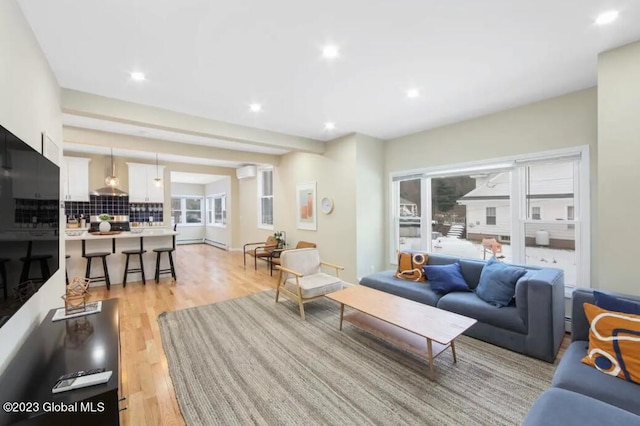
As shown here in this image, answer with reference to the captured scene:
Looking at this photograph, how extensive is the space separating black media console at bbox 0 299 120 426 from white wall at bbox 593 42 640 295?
12.1 ft

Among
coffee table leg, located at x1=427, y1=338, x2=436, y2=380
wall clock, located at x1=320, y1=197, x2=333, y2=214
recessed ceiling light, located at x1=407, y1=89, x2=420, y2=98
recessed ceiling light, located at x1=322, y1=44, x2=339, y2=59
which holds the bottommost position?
coffee table leg, located at x1=427, y1=338, x2=436, y2=380

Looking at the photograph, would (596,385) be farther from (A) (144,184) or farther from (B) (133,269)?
(A) (144,184)

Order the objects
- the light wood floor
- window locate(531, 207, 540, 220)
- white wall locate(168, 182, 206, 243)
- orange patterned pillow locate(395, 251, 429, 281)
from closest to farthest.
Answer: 1. the light wood floor
2. window locate(531, 207, 540, 220)
3. orange patterned pillow locate(395, 251, 429, 281)
4. white wall locate(168, 182, 206, 243)

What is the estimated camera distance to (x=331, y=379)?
88.7 inches

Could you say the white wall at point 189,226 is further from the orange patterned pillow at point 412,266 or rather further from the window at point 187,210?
the orange patterned pillow at point 412,266

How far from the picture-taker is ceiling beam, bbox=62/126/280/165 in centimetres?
430

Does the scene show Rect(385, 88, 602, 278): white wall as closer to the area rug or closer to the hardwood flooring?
the area rug

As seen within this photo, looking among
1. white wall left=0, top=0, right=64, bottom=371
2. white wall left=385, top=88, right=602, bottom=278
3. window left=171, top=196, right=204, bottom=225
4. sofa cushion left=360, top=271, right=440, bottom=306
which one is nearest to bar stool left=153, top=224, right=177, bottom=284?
white wall left=0, top=0, right=64, bottom=371

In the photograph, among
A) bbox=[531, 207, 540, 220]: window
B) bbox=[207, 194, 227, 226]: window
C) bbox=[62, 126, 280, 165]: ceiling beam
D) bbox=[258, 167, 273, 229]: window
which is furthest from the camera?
bbox=[207, 194, 227, 226]: window

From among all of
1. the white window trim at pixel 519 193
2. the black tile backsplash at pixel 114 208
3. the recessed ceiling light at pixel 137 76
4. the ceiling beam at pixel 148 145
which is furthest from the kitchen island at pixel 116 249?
the white window trim at pixel 519 193

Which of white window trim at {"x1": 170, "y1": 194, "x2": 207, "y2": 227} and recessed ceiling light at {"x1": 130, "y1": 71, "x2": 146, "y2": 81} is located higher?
recessed ceiling light at {"x1": 130, "y1": 71, "x2": 146, "y2": 81}

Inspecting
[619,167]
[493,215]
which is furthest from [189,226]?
[619,167]

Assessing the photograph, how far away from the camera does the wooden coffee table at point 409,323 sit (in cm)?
226

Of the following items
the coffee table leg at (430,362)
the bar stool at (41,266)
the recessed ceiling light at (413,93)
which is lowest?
the coffee table leg at (430,362)
